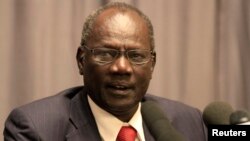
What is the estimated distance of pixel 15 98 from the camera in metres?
2.29

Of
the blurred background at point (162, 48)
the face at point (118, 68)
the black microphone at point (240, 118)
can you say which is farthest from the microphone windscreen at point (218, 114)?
the blurred background at point (162, 48)

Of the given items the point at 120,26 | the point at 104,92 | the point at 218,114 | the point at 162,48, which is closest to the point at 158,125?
the point at 218,114

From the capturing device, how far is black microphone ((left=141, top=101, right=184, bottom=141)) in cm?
116

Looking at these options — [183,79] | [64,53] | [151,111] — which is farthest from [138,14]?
[183,79]

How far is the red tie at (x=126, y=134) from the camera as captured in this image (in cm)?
151

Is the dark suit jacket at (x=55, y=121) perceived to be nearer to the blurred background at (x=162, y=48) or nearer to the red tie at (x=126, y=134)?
the red tie at (x=126, y=134)

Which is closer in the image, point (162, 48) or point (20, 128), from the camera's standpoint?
point (20, 128)

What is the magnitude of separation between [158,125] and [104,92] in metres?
0.31

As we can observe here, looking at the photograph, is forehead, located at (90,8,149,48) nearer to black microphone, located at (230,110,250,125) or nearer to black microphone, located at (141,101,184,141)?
black microphone, located at (141,101,184,141)

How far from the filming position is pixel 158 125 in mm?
1256

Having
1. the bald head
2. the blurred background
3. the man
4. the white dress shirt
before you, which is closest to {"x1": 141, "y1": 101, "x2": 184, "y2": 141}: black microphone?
the man

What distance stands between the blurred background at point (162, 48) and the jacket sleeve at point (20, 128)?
0.74 metres

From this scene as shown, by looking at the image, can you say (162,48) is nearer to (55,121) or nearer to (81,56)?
(81,56)

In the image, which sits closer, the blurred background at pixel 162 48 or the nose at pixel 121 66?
the nose at pixel 121 66
